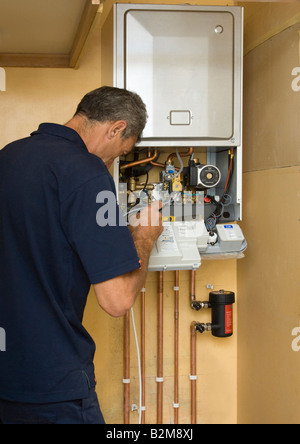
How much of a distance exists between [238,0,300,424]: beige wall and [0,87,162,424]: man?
889 mm

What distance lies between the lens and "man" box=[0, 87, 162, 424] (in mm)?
1203

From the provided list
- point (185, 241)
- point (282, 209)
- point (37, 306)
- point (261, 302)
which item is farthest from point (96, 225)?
point (261, 302)

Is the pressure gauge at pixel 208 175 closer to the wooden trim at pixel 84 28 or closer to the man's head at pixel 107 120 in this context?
the man's head at pixel 107 120

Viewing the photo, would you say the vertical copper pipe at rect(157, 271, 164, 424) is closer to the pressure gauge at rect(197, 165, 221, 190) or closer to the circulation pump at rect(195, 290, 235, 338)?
the circulation pump at rect(195, 290, 235, 338)

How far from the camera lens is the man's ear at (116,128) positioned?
1.49m

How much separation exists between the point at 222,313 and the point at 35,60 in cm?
148

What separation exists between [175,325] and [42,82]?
1349mm

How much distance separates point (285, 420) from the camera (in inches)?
76.9

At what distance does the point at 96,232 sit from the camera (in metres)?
1.19

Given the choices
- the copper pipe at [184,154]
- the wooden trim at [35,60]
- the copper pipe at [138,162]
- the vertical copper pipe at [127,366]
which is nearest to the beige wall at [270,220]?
the copper pipe at [184,154]

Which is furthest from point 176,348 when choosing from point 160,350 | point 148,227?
point 148,227

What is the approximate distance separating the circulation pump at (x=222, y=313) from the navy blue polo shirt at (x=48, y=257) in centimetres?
116

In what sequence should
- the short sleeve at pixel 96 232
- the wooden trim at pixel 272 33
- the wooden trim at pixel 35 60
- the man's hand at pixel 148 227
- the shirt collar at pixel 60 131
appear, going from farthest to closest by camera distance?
the wooden trim at pixel 35 60, the wooden trim at pixel 272 33, the man's hand at pixel 148 227, the shirt collar at pixel 60 131, the short sleeve at pixel 96 232

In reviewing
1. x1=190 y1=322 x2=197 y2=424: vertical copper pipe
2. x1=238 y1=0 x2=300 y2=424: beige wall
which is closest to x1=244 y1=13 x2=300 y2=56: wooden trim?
x1=238 y1=0 x2=300 y2=424: beige wall
